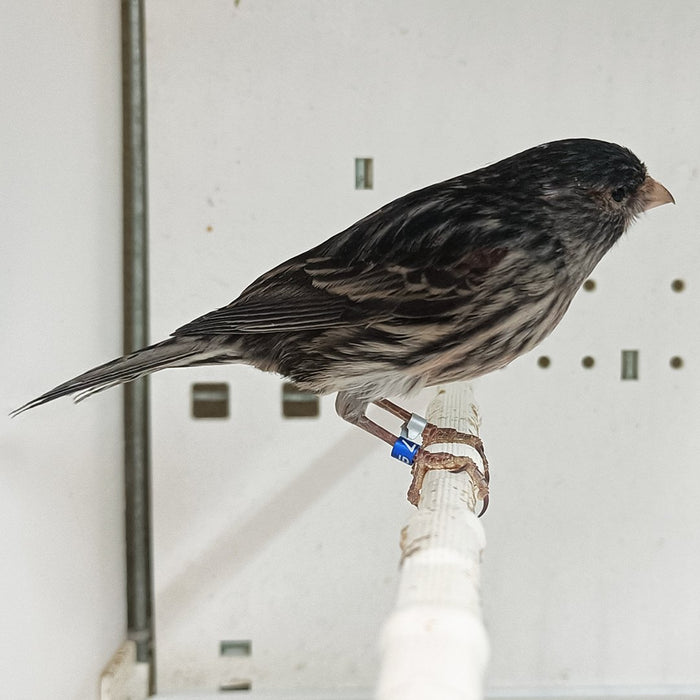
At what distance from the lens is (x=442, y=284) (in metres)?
1.26

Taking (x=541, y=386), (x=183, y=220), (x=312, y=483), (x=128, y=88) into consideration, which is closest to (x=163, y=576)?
(x=312, y=483)

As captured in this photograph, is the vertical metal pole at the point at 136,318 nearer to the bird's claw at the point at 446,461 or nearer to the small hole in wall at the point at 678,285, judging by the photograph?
the bird's claw at the point at 446,461

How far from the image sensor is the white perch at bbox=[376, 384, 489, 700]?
0.60 meters

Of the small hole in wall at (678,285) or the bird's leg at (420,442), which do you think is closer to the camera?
the bird's leg at (420,442)

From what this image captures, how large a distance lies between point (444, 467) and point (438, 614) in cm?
63

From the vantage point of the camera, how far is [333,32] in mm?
1732

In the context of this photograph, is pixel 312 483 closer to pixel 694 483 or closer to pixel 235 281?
pixel 235 281

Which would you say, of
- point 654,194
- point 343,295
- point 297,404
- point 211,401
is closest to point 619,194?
point 654,194

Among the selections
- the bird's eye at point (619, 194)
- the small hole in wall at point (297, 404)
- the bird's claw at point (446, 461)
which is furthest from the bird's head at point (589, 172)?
the small hole in wall at point (297, 404)

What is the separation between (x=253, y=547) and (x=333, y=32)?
42.2 inches

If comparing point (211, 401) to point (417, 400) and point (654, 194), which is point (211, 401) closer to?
point (417, 400)

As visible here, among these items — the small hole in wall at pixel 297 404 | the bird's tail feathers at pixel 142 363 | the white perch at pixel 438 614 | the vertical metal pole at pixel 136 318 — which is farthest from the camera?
the small hole in wall at pixel 297 404

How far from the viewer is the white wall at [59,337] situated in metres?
1.31

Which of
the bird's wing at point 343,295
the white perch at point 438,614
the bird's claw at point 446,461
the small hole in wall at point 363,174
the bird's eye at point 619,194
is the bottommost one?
the white perch at point 438,614
